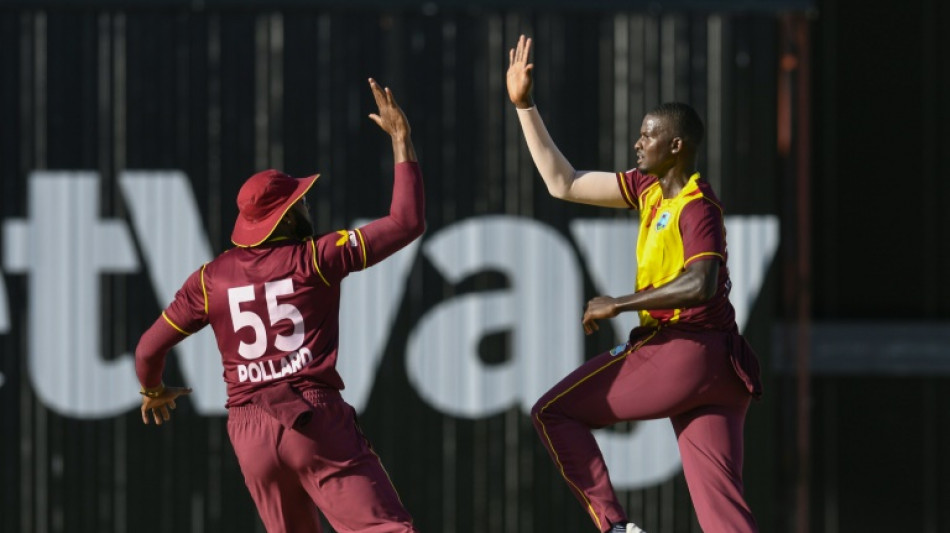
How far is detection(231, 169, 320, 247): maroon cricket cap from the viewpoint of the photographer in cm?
517

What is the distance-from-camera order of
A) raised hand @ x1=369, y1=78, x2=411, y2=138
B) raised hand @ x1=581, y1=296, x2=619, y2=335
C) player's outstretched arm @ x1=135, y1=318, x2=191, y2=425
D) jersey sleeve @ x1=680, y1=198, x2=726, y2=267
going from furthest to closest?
player's outstretched arm @ x1=135, y1=318, x2=191, y2=425
raised hand @ x1=369, y1=78, x2=411, y2=138
jersey sleeve @ x1=680, y1=198, x2=726, y2=267
raised hand @ x1=581, y1=296, x2=619, y2=335

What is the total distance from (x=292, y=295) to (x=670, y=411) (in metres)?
1.42

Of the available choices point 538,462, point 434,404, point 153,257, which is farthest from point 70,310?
point 538,462

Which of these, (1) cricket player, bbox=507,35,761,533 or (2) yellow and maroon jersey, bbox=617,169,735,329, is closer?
(2) yellow and maroon jersey, bbox=617,169,735,329

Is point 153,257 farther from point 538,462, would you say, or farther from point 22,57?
point 538,462

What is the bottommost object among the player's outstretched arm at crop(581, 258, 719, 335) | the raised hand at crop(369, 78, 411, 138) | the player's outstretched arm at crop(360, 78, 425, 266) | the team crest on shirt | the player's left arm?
the player's left arm

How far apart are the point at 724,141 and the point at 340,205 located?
7.29 ft

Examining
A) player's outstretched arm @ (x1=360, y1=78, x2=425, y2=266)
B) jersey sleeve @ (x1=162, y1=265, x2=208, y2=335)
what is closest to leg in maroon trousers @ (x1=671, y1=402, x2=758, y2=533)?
player's outstretched arm @ (x1=360, y1=78, x2=425, y2=266)

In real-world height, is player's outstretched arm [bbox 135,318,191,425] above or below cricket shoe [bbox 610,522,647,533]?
above

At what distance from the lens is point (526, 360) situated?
8.26m

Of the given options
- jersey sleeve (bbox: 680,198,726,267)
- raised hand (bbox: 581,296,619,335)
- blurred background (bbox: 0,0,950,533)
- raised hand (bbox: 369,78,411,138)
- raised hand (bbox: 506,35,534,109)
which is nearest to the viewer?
raised hand (bbox: 581,296,619,335)

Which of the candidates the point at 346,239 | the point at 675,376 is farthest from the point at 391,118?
the point at 675,376

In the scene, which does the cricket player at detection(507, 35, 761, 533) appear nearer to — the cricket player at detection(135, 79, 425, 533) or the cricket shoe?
the cricket shoe

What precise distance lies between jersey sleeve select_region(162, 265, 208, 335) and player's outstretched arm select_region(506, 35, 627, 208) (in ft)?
4.46
